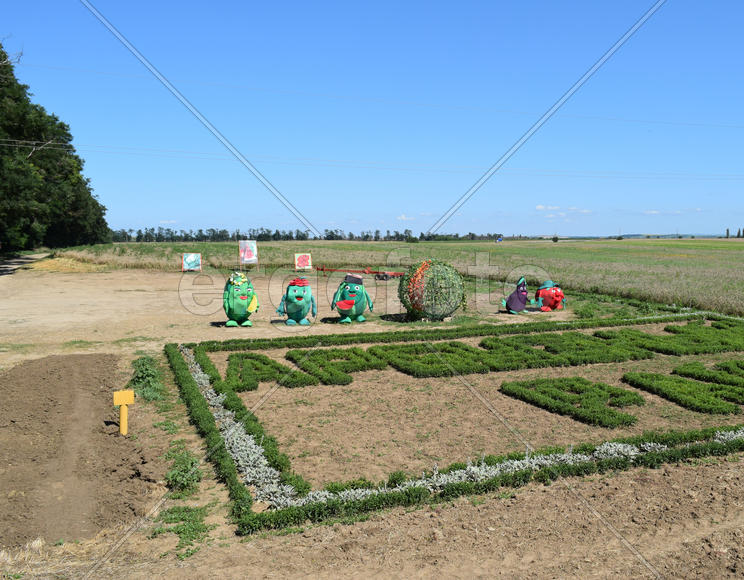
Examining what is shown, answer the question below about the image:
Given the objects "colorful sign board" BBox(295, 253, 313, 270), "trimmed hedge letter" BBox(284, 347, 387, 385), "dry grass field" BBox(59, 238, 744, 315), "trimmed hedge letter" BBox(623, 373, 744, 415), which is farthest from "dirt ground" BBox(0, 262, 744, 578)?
"colorful sign board" BBox(295, 253, 313, 270)

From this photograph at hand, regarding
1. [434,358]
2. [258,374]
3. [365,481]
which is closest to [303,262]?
[434,358]

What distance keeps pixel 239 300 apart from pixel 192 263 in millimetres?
25782

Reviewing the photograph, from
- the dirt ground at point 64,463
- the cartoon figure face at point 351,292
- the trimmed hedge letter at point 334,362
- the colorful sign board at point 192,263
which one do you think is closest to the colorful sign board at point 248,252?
the colorful sign board at point 192,263

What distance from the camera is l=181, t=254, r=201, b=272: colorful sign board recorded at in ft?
140

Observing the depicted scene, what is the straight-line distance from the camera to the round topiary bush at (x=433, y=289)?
787 inches

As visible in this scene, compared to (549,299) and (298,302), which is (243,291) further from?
(549,299)

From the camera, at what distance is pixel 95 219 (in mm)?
71000

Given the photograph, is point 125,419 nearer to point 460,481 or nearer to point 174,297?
point 460,481

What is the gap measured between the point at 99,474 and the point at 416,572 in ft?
15.6

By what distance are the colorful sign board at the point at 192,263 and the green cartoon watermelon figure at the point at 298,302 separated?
2535 cm

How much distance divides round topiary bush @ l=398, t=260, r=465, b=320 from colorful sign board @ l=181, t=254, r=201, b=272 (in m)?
26.7

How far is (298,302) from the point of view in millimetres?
19344

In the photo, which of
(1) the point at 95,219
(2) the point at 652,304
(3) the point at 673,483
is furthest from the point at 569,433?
(1) the point at 95,219

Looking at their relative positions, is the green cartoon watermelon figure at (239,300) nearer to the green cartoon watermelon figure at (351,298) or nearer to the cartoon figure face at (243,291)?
the cartoon figure face at (243,291)
